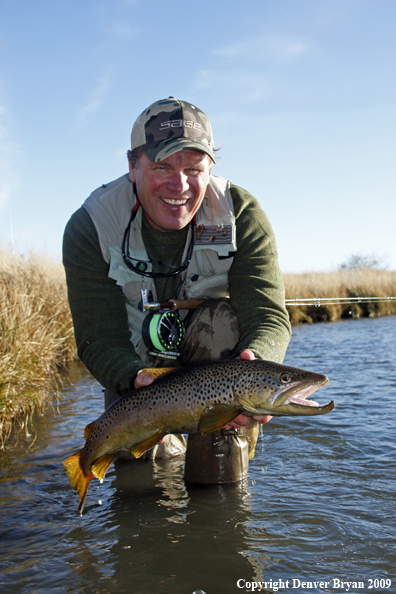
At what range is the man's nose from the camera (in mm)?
3402

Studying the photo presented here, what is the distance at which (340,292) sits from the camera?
20812 millimetres

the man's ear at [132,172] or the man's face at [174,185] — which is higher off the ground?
the man's ear at [132,172]

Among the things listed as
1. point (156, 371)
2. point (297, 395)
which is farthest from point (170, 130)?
point (297, 395)

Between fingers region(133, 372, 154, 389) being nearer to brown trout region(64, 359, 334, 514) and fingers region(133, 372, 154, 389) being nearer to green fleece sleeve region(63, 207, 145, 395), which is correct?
brown trout region(64, 359, 334, 514)

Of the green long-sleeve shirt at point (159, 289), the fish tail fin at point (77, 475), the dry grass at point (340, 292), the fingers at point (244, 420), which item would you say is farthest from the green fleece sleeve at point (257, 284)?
the dry grass at point (340, 292)

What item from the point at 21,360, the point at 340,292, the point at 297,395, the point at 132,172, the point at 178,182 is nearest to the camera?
the point at 297,395

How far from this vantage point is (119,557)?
8.59 feet

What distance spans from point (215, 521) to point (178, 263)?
175 centimetres

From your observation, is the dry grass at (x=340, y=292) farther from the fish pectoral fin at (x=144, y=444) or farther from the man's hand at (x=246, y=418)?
the fish pectoral fin at (x=144, y=444)

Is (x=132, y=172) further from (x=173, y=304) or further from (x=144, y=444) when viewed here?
(x=144, y=444)

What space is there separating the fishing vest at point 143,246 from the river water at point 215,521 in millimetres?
1108

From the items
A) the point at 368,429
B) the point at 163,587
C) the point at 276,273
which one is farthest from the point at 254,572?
the point at 368,429

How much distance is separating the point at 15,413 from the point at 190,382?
9.66 ft

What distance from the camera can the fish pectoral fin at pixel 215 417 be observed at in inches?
106
